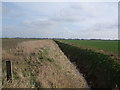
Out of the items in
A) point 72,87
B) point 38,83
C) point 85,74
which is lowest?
point 85,74

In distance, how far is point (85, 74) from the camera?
19.1 meters

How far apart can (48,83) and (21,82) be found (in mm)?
1815

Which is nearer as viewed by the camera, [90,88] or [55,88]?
[55,88]

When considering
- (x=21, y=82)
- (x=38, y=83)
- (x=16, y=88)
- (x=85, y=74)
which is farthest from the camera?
(x=85, y=74)

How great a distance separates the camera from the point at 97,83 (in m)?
15.0

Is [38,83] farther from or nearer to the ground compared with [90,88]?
farther from the ground

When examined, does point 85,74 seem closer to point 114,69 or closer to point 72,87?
point 114,69

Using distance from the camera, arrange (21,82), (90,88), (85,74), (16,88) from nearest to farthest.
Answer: (16,88)
(21,82)
(90,88)
(85,74)

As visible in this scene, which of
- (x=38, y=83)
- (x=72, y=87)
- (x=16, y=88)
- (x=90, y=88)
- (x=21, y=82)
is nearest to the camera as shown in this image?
(x=16, y=88)

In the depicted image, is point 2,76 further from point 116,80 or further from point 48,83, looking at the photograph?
point 116,80

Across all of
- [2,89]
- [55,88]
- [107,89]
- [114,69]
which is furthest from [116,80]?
[2,89]

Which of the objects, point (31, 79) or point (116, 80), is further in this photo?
point (116, 80)

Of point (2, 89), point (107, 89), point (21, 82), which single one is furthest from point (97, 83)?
point (2, 89)

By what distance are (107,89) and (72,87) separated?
214 cm
